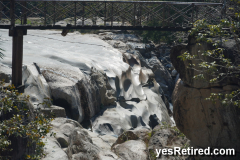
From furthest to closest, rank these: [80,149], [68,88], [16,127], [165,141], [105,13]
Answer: [68,88] → [105,13] → [165,141] → [80,149] → [16,127]

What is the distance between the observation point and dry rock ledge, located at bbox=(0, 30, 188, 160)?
1043 cm

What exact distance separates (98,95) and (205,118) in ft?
20.0

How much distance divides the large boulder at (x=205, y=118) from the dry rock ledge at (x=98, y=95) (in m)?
1.07

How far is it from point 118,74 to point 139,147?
26.8 feet

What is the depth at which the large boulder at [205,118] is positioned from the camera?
11382 mm

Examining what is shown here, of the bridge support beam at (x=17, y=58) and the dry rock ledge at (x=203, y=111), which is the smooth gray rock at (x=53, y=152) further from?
the dry rock ledge at (x=203, y=111)

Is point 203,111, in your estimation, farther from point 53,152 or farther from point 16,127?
point 16,127

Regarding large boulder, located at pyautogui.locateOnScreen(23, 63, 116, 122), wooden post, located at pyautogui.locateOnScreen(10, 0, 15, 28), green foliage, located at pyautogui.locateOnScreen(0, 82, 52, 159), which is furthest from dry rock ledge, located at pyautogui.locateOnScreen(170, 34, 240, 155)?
green foliage, located at pyautogui.locateOnScreen(0, 82, 52, 159)

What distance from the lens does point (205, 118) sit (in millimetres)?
11703

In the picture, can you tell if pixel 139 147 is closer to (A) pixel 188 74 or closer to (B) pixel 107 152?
(B) pixel 107 152

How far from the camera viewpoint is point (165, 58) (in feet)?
90.9

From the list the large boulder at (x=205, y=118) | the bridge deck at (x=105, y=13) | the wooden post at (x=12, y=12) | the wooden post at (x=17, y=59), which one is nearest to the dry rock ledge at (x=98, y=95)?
the wooden post at (x=17, y=59)

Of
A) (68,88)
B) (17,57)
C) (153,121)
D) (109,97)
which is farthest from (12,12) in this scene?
(153,121)

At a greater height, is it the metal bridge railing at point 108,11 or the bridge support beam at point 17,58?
the metal bridge railing at point 108,11
